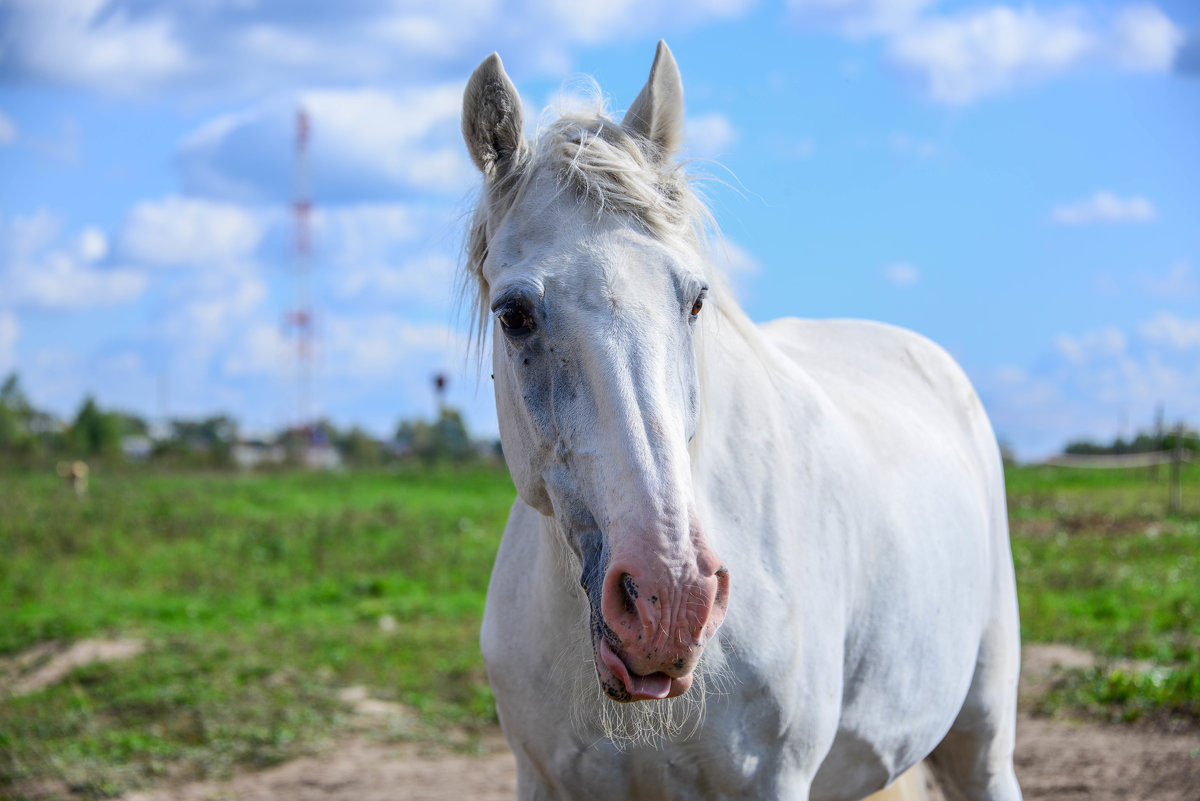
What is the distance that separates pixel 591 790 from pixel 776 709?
0.44 metres

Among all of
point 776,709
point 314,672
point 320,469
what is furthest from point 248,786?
point 320,469

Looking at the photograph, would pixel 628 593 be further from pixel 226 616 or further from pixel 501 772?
pixel 226 616

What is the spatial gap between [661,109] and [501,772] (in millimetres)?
3909

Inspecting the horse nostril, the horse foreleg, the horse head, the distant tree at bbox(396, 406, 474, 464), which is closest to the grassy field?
the horse foreleg

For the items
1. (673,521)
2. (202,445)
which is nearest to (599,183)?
(673,521)

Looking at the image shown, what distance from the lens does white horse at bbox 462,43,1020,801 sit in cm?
160

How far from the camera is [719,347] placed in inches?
89.4

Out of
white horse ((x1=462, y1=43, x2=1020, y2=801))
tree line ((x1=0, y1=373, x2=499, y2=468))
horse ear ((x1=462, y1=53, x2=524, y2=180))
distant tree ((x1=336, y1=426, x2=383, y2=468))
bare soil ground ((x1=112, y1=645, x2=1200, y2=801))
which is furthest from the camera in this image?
distant tree ((x1=336, y1=426, x2=383, y2=468))

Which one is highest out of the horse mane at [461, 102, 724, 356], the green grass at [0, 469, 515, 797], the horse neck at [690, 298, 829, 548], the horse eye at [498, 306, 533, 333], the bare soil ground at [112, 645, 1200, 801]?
the horse mane at [461, 102, 724, 356]

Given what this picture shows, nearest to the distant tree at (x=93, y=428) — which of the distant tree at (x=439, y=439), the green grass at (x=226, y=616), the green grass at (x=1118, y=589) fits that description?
the distant tree at (x=439, y=439)

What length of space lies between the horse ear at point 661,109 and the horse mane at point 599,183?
0.04 m

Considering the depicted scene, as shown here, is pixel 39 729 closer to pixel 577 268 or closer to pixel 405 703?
pixel 405 703

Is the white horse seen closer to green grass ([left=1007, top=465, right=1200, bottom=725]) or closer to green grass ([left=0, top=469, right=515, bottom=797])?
green grass ([left=1007, top=465, right=1200, bottom=725])

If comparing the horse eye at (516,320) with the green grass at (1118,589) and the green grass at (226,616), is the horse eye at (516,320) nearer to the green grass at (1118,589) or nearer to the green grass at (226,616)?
the green grass at (226,616)
